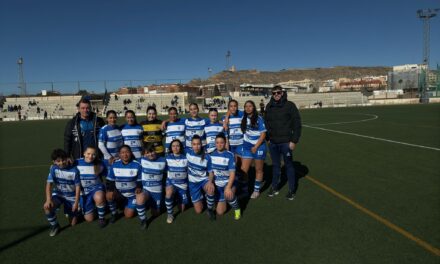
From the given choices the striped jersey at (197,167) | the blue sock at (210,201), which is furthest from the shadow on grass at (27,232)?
the blue sock at (210,201)

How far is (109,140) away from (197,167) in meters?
1.86

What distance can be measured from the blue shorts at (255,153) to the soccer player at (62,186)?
116 inches

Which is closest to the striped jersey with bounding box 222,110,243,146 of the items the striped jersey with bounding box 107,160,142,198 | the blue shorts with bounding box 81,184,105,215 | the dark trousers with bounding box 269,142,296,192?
the dark trousers with bounding box 269,142,296,192

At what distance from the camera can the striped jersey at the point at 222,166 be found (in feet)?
15.5

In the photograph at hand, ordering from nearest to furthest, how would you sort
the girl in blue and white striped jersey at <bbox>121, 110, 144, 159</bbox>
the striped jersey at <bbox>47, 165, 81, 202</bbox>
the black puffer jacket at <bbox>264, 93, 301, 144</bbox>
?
the striped jersey at <bbox>47, 165, 81, 202</bbox> < the black puffer jacket at <bbox>264, 93, 301, 144</bbox> < the girl in blue and white striped jersey at <bbox>121, 110, 144, 159</bbox>

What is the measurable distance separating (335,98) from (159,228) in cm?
5398

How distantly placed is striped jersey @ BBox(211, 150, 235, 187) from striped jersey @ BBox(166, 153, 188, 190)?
0.49 metres

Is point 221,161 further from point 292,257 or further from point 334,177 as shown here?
point 334,177

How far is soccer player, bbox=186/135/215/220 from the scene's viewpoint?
183 inches

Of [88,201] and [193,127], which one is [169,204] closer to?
[88,201]

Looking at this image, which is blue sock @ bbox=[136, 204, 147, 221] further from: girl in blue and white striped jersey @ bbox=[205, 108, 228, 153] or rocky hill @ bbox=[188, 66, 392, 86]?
rocky hill @ bbox=[188, 66, 392, 86]

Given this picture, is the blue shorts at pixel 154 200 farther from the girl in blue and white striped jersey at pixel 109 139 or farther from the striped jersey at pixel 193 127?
the striped jersey at pixel 193 127

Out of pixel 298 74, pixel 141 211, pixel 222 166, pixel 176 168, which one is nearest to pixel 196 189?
pixel 176 168

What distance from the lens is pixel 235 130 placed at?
5914 millimetres
